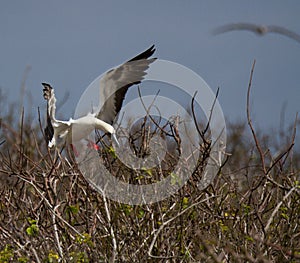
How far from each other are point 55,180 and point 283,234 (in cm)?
131

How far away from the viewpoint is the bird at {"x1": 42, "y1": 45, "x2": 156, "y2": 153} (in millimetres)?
5020

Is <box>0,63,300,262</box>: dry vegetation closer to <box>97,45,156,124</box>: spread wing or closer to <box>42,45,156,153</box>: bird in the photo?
<box>42,45,156,153</box>: bird

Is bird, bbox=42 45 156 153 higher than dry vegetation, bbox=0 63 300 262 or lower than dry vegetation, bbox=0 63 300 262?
higher

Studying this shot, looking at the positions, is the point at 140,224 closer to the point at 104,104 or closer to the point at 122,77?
the point at 122,77

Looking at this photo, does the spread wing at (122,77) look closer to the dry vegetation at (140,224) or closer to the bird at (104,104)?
the bird at (104,104)

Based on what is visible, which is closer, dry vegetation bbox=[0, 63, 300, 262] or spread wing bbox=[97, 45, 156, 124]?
dry vegetation bbox=[0, 63, 300, 262]

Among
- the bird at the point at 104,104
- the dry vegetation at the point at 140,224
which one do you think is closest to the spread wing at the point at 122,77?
the bird at the point at 104,104

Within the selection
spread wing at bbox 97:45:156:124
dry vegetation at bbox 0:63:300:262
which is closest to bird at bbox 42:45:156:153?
spread wing at bbox 97:45:156:124

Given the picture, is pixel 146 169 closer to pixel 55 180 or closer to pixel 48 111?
pixel 55 180

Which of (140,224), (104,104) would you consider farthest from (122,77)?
(140,224)

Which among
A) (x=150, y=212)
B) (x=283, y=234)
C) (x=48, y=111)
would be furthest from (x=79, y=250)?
(x=48, y=111)

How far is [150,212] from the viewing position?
346 centimetres

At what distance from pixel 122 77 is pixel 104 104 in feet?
1.19

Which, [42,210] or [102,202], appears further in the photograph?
[42,210]
